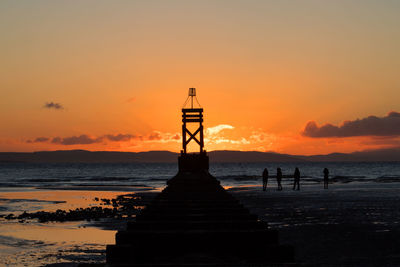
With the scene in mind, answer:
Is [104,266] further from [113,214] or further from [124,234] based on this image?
[113,214]

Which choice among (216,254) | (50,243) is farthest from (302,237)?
(216,254)

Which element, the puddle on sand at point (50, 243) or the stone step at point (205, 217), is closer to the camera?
the stone step at point (205, 217)

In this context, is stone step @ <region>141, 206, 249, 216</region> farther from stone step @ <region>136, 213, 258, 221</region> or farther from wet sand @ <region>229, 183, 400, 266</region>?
wet sand @ <region>229, 183, 400, 266</region>

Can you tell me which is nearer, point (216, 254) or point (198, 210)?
point (216, 254)

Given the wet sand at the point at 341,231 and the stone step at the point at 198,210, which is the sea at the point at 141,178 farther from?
the stone step at the point at 198,210

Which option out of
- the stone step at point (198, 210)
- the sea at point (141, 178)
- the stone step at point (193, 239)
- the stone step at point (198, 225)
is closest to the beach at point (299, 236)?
the stone step at point (198, 210)

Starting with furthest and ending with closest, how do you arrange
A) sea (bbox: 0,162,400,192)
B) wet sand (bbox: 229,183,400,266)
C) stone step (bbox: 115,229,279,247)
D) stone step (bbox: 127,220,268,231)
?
sea (bbox: 0,162,400,192) < wet sand (bbox: 229,183,400,266) < stone step (bbox: 127,220,268,231) < stone step (bbox: 115,229,279,247)

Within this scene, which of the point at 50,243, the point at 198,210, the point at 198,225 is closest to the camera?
the point at 198,225

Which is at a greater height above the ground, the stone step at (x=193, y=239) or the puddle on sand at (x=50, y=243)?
the stone step at (x=193, y=239)

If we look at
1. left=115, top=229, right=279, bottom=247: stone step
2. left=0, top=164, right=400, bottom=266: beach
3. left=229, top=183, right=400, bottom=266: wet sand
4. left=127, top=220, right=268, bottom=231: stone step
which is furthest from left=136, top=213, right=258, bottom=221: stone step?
left=115, top=229, right=279, bottom=247: stone step

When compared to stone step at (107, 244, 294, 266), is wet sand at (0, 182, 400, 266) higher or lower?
lower

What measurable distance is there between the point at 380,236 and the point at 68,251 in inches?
300

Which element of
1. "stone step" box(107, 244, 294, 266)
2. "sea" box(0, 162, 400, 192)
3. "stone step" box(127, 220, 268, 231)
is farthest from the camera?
"sea" box(0, 162, 400, 192)

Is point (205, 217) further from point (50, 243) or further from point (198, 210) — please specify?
point (50, 243)
